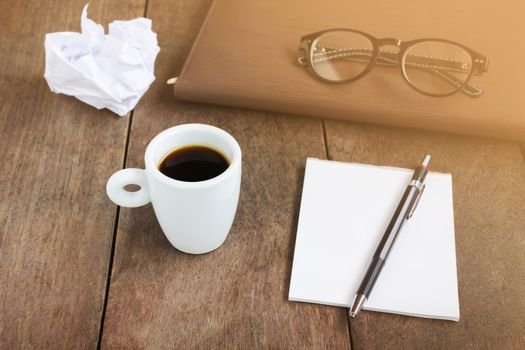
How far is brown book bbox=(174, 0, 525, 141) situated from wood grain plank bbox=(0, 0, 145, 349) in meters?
0.16

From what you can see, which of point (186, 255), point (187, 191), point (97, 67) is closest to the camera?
point (187, 191)

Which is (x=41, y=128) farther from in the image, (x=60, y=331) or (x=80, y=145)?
(x=60, y=331)

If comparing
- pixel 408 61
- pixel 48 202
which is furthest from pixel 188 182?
pixel 408 61

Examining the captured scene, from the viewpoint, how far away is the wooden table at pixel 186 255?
0.57 meters

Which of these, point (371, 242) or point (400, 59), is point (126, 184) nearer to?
point (371, 242)

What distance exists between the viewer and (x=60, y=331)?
21.8 inches

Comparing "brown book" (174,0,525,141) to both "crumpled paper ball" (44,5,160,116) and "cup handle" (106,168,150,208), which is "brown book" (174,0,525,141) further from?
"cup handle" (106,168,150,208)

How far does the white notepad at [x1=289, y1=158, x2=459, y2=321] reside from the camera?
59 centimetres

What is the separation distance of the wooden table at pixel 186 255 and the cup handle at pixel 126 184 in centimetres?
8

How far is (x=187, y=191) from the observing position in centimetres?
52

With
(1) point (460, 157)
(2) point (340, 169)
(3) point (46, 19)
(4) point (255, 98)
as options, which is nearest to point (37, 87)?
(3) point (46, 19)

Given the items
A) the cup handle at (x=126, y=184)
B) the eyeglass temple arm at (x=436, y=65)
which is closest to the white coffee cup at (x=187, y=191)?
the cup handle at (x=126, y=184)

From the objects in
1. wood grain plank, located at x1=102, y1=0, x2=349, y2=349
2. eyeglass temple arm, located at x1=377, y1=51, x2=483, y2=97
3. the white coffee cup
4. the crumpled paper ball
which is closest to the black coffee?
the white coffee cup

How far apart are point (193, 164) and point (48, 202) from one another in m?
0.22
